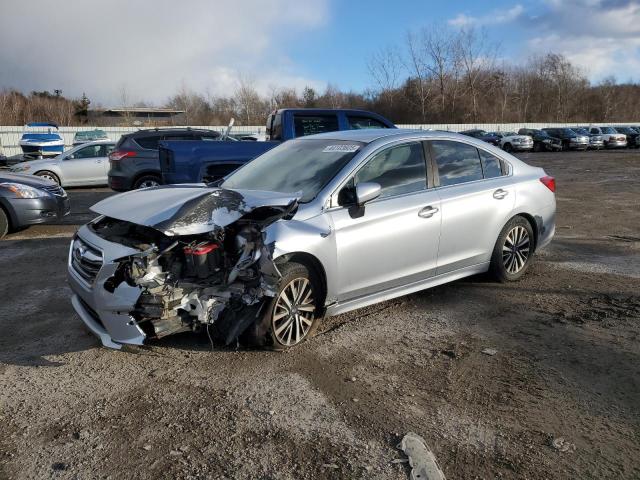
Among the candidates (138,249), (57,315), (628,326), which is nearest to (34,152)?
(57,315)

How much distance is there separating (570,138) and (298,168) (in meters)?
38.3

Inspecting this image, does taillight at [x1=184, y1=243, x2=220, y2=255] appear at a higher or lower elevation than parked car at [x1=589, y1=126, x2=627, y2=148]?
lower

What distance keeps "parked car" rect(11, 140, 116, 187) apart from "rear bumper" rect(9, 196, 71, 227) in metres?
7.08

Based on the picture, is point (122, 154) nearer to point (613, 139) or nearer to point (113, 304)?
point (113, 304)

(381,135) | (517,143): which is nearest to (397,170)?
(381,135)

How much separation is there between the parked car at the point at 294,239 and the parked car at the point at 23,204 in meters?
4.98

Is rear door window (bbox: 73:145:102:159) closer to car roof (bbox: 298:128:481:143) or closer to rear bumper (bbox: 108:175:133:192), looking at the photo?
rear bumper (bbox: 108:175:133:192)

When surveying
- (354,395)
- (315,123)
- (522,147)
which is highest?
(315,123)

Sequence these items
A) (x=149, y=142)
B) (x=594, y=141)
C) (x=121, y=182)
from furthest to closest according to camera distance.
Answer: (x=594, y=141) → (x=149, y=142) → (x=121, y=182)

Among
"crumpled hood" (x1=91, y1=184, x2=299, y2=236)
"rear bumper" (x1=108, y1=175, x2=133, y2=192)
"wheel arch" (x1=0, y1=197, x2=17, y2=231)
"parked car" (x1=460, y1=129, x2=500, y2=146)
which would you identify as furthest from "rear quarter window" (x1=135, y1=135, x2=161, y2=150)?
"parked car" (x1=460, y1=129, x2=500, y2=146)

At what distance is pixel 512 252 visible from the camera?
5.72 m

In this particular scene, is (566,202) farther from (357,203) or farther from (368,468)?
(368,468)

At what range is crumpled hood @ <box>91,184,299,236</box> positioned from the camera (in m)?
3.79

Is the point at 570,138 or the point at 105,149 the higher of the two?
the point at 570,138
